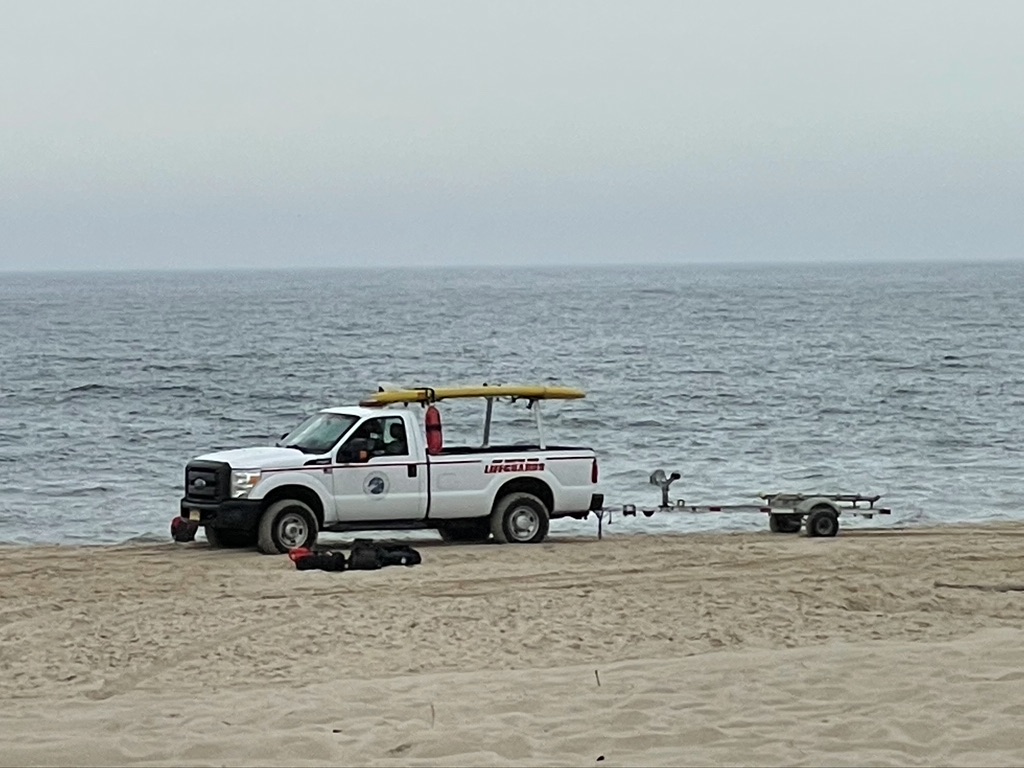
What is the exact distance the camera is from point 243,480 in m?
17.3

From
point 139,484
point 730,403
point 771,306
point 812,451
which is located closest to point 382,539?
point 139,484

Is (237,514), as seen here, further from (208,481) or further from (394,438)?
(394,438)

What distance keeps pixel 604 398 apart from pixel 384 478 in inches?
1087

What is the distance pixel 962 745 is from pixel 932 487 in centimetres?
1829

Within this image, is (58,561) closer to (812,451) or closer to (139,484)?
(139,484)

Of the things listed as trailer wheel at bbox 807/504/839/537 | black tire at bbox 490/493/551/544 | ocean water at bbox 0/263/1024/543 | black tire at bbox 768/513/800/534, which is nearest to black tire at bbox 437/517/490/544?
black tire at bbox 490/493/551/544

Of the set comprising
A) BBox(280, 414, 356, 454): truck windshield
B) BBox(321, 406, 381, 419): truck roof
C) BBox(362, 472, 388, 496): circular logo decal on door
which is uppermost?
BBox(321, 406, 381, 419): truck roof

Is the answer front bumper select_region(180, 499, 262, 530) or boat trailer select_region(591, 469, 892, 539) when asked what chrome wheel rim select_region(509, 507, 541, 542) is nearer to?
boat trailer select_region(591, 469, 892, 539)

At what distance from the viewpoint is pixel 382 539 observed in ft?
65.5

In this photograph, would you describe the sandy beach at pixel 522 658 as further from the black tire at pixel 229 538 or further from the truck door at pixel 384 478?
the truck door at pixel 384 478

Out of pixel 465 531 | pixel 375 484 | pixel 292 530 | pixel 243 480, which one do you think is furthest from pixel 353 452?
pixel 465 531

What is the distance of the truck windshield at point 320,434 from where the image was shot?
1792 centimetres

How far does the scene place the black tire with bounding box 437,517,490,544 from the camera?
18453 mm

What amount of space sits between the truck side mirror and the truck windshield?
149 mm
